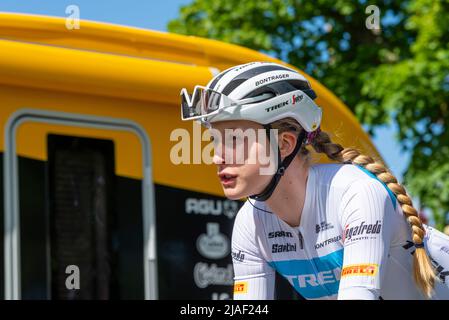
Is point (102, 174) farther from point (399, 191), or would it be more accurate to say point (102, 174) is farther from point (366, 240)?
point (366, 240)

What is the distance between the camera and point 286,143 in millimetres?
3457

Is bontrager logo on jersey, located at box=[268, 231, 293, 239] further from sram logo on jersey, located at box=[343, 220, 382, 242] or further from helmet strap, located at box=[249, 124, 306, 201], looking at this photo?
sram logo on jersey, located at box=[343, 220, 382, 242]

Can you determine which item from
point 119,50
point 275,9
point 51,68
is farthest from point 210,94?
point 275,9

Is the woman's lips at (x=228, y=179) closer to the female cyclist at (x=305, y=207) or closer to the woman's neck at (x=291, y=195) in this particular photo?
the female cyclist at (x=305, y=207)

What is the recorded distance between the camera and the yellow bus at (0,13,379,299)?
521 centimetres

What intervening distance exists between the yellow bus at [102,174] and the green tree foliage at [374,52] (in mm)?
7535

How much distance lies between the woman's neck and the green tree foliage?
975cm

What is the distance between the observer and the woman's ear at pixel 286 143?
344cm

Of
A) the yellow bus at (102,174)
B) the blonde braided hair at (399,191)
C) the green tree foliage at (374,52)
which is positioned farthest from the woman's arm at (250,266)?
the green tree foliage at (374,52)

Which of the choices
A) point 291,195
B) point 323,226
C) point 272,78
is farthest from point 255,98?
point 323,226

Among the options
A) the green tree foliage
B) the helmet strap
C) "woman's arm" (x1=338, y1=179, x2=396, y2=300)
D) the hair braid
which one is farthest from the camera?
the green tree foliage

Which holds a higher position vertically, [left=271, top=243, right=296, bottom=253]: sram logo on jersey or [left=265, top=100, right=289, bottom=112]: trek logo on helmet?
[left=265, top=100, right=289, bottom=112]: trek logo on helmet

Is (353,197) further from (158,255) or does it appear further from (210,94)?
(158,255)

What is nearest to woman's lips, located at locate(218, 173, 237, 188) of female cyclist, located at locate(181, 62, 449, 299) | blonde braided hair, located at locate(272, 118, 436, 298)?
female cyclist, located at locate(181, 62, 449, 299)
